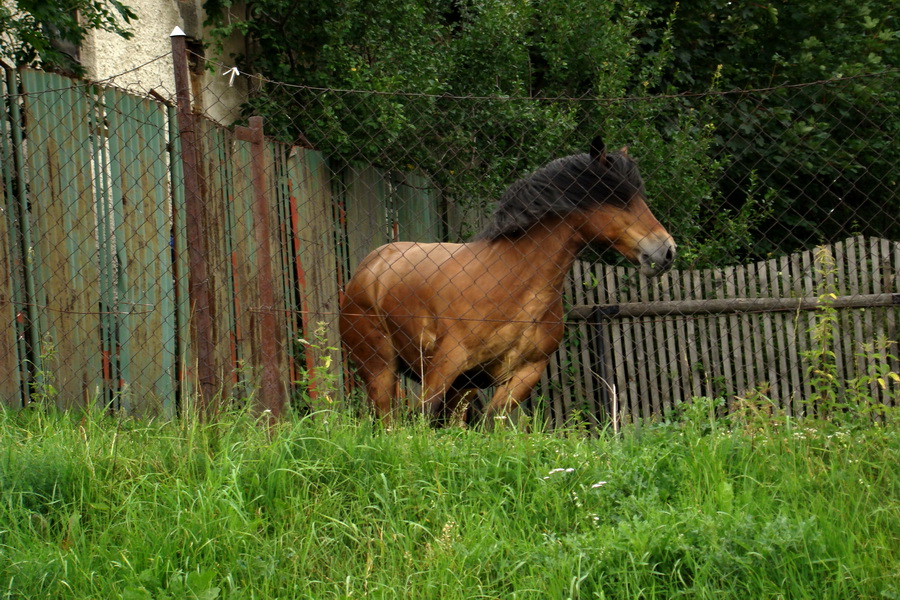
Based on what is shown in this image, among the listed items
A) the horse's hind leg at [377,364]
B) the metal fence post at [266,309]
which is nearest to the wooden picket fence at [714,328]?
the horse's hind leg at [377,364]

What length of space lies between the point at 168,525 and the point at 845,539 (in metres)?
2.51

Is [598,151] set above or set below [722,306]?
above

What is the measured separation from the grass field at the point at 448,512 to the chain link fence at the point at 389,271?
1.36 ft

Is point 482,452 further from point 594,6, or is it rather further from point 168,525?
point 594,6

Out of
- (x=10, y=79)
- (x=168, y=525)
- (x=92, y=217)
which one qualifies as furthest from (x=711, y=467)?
(x=10, y=79)

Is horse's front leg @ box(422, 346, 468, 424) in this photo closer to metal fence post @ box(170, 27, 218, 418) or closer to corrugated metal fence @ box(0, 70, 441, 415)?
corrugated metal fence @ box(0, 70, 441, 415)

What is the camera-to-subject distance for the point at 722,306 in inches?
279

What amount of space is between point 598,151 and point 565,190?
0.96 ft

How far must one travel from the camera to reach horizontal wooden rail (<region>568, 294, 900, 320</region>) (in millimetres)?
6965

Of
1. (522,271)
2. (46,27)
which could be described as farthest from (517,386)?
(46,27)

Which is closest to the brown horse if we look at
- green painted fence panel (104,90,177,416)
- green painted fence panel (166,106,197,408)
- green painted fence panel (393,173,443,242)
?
green painted fence panel (166,106,197,408)

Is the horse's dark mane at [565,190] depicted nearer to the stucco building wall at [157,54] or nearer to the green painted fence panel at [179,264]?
the green painted fence panel at [179,264]

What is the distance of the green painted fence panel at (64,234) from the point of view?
5.23m

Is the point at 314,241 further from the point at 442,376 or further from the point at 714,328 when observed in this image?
the point at 714,328
